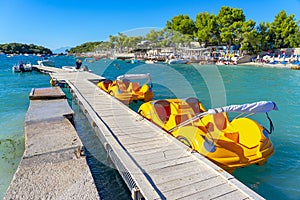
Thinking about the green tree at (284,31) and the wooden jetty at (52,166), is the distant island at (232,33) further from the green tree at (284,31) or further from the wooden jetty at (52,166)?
the wooden jetty at (52,166)

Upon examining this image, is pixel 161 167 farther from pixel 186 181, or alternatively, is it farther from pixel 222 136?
pixel 222 136

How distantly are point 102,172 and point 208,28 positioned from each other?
195ft

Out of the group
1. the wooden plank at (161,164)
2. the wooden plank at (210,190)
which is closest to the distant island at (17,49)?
the wooden plank at (161,164)

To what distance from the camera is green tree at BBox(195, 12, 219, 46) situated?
58.5 m

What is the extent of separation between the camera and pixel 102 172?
5648 mm

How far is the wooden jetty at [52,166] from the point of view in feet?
11.4

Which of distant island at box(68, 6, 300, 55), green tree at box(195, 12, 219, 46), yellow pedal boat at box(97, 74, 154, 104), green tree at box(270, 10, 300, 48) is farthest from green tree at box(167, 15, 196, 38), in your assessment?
yellow pedal boat at box(97, 74, 154, 104)

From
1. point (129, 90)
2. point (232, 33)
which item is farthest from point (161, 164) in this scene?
point (232, 33)

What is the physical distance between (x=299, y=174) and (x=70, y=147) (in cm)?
604

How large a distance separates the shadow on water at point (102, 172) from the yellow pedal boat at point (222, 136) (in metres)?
1.92

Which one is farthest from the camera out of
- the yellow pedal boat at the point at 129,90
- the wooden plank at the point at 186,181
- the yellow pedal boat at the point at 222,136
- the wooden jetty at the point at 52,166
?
the yellow pedal boat at the point at 129,90

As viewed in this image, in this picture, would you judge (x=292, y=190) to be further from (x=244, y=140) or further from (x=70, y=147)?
(x=70, y=147)

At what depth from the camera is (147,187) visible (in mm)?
3678

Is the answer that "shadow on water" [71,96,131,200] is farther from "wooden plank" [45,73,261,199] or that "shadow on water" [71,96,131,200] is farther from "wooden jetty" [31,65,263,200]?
"wooden plank" [45,73,261,199]
